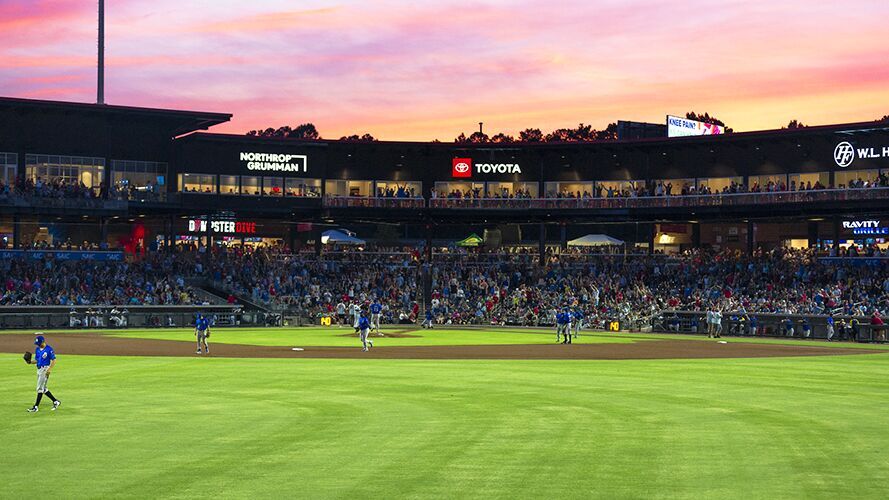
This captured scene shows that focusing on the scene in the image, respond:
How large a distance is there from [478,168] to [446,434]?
250ft

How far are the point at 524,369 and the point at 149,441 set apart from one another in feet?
61.5

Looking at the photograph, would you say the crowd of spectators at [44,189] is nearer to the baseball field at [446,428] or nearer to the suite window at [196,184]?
the suite window at [196,184]

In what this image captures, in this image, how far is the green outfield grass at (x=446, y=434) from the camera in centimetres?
1639

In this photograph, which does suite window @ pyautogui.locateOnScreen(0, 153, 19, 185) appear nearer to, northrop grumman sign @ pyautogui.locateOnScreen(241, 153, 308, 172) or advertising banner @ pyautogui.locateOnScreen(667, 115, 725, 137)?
northrop grumman sign @ pyautogui.locateOnScreen(241, 153, 308, 172)

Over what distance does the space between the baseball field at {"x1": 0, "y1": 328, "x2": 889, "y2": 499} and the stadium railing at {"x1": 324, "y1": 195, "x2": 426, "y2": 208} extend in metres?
48.5

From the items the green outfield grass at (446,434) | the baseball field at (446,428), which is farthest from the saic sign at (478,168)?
the green outfield grass at (446,434)

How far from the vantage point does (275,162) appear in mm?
92750

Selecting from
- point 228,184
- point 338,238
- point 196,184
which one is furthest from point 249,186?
point 338,238

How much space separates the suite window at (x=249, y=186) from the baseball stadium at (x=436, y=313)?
10.3 inches

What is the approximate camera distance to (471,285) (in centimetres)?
8406

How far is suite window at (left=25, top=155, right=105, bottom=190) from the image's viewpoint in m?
83.4

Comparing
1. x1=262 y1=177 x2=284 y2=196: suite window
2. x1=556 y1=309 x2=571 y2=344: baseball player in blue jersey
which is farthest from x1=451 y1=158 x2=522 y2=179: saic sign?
x1=556 y1=309 x2=571 y2=344: baseball player in blue jersey

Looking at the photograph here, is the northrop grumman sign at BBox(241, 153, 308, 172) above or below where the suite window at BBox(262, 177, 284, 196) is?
above

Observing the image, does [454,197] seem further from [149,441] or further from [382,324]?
[149,441]
